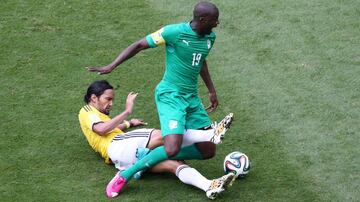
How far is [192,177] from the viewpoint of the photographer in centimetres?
782

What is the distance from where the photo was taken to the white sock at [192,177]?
306 inches

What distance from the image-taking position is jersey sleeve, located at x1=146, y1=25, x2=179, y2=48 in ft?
25.4

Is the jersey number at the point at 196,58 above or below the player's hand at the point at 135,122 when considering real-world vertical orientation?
above

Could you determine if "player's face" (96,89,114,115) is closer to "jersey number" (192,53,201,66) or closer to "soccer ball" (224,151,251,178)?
"jersey number" (192,53,201,66)

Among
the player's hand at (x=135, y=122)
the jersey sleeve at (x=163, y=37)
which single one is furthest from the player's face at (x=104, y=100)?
the jersey sleeve at (x=163, y=37)

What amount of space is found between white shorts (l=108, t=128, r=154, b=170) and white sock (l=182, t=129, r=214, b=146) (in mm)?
488

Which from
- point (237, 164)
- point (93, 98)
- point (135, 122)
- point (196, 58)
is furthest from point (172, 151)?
point (135, 122)

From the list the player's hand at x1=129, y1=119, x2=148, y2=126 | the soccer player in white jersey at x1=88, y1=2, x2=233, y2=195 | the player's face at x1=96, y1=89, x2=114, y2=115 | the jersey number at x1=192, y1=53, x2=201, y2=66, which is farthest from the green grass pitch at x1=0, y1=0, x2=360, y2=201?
the jersey number at x1=192, y1=53, x2=201, y2=66

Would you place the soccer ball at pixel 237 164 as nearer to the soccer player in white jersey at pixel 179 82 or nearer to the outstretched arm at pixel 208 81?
the soccer player in white jersey at pixel 179 82

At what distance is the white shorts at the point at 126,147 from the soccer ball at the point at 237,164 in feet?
2.76

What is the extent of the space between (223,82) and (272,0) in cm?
238

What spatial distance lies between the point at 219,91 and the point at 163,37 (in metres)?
2.24

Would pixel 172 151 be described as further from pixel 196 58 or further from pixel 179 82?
pixel 196 58

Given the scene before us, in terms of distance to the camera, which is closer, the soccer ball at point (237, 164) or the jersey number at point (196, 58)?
the jersey number at point (196, 58)
